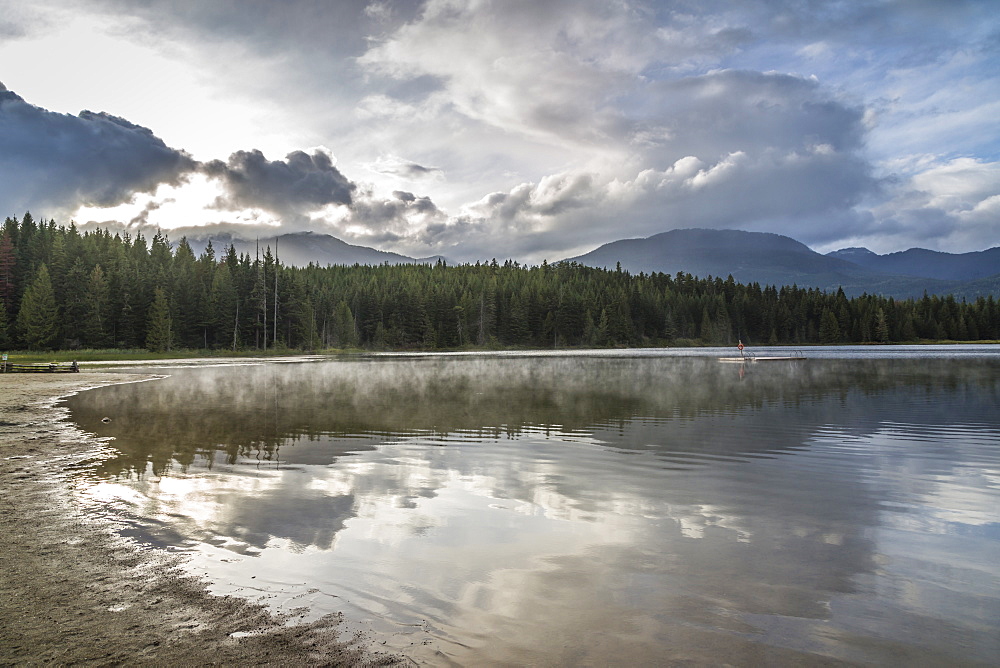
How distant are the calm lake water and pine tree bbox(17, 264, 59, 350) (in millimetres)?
88975

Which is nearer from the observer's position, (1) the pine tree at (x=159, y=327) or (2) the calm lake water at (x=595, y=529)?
(2) the calm lake water at (x=595, y=529)

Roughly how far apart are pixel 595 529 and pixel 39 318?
112 metres

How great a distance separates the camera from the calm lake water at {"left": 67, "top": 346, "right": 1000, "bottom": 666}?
7.07 meters

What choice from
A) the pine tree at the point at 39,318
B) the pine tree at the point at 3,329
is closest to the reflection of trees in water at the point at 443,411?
the pine tree at the point at 39,318

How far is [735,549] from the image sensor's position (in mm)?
10016

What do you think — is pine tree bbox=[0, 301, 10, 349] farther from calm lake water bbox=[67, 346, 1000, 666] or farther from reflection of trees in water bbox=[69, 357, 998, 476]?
calm lake water bbox=[67, 346, 1000, 666]

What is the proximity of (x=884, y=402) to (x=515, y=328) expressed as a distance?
159 m

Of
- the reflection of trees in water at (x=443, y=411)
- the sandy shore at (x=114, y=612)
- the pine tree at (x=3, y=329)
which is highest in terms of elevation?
the pine tree at (x=3, y=329)

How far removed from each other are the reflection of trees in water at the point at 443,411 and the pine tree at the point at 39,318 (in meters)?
64.4

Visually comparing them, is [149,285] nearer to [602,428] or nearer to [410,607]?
[602,428]

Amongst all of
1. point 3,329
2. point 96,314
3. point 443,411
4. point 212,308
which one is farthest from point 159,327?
point 443,411

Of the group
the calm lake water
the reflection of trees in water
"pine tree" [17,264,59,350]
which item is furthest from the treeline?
the calm lake water

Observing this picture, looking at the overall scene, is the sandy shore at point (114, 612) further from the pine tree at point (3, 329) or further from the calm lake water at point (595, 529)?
the pine tree at point (3, 329)

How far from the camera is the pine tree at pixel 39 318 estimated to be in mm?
95188
